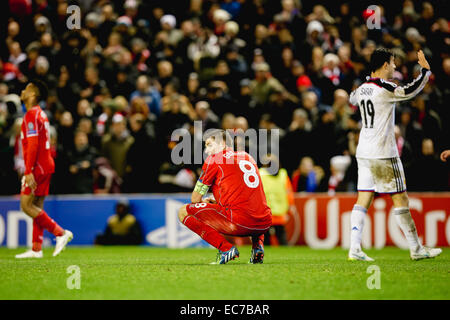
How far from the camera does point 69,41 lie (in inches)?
742

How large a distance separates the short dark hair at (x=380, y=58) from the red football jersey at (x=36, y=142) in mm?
4526

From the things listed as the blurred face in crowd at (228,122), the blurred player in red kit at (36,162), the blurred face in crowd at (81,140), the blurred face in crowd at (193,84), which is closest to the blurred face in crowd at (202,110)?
the blurred face in crowd at (228,122)

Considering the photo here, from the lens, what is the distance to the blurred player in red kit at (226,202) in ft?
28.7

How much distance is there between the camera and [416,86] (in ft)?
30.3

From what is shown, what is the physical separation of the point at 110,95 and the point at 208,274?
10.9 m

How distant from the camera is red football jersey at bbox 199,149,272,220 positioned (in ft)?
28.7

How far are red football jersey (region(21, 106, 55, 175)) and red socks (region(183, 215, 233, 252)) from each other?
10.1 feet

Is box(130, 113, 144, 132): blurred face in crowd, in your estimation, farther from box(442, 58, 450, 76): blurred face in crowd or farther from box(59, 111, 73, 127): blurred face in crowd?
box(442, 58, 450, 76): blurred face in crowd

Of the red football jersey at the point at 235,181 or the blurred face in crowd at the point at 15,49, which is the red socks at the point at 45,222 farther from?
the blurred face in crowd at the point at 15,49

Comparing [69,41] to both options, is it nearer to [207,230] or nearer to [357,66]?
[357,66]

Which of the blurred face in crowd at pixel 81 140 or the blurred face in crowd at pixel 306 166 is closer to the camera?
the blurred face in crowd at pixel 306 166

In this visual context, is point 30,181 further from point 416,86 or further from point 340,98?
point 340,98

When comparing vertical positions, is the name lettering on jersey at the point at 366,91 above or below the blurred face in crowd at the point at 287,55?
below

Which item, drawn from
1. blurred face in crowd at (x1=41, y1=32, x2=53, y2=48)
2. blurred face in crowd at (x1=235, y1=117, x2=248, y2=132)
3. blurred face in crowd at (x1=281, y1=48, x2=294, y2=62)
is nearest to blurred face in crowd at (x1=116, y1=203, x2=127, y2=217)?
blurred face in crowd at (x1=235, y1=117, x2=248, y2=132)
